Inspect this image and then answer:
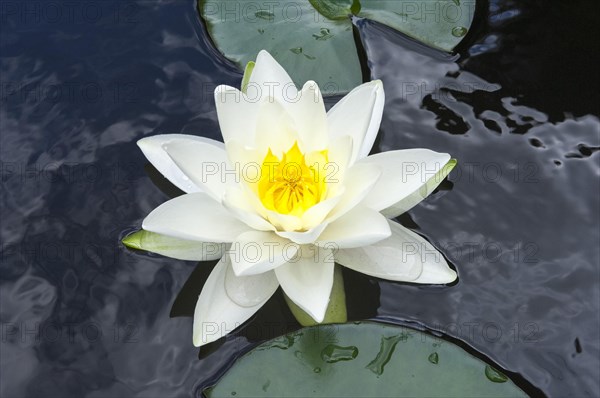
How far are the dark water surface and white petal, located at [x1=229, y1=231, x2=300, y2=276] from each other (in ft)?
1.44

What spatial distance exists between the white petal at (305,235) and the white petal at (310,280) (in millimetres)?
125

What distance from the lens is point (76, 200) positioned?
3.04 meters

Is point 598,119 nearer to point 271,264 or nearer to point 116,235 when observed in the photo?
point 271,264

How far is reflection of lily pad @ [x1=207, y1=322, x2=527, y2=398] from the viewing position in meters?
2.22

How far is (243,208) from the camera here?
2367 millimetres

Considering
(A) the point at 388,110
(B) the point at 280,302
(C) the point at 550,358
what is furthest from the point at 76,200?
(C) the point at 550,358

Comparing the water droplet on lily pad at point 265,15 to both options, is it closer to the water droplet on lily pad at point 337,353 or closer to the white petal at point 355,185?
the white petal at point 355,185

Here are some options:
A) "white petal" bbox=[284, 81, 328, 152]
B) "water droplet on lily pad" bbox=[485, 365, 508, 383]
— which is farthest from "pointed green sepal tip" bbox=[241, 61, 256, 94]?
"water droplet on lily pad" bbox=[485, 365, 508, 383]

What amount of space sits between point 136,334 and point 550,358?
162 cm

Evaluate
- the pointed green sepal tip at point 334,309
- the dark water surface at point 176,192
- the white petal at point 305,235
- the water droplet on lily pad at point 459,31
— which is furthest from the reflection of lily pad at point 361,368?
the water droplet on lily pad at point 459,31

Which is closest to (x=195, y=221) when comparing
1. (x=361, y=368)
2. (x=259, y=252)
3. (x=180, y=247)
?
(x=180, y=247)

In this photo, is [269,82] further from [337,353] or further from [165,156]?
[337,353]

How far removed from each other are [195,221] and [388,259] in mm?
738

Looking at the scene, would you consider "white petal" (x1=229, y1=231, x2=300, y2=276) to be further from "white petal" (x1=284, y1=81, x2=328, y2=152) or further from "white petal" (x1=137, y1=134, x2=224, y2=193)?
"white petal" (x1=137, y1=134, x2=224, y2=193)
